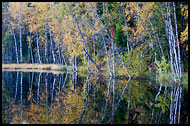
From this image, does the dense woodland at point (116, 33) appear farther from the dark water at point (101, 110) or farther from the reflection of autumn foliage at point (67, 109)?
the reflection of autumn foliage at point (67, 109)

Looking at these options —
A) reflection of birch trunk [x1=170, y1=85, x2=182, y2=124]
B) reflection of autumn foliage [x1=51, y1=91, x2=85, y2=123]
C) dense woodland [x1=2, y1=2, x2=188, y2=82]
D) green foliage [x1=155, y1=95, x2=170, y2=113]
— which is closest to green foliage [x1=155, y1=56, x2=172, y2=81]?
dense woodland [x1=2, y1=2, x2=188, y2=82]

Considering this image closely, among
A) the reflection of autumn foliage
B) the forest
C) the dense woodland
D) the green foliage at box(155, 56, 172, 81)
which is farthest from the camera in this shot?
the dense woodland

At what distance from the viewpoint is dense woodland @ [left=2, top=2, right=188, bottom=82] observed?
15750mm

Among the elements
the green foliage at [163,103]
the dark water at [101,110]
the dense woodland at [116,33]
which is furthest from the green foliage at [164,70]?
the green foliage at [163,103]

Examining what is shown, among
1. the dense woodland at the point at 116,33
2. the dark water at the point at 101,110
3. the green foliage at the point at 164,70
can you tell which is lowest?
the dark water at the point at 101,110

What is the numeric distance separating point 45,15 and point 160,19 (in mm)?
18756

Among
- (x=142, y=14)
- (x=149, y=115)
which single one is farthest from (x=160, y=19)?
(x=149, y=115)

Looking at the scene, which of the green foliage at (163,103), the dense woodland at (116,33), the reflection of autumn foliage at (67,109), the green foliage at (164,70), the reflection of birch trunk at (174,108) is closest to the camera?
the reflection of birch trunk at (174,108)

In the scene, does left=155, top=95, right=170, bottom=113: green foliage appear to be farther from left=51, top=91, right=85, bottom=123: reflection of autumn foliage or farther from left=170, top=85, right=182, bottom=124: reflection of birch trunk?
left=51, top=91, right=85, bottom=123: reflection of autumn foliage

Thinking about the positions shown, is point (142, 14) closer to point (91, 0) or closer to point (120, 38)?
point (91, 0)

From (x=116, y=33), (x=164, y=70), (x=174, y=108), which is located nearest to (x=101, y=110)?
(x=174, y=108)

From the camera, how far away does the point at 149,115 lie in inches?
285

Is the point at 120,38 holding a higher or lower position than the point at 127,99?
higher

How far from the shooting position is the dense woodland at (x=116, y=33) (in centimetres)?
1575
